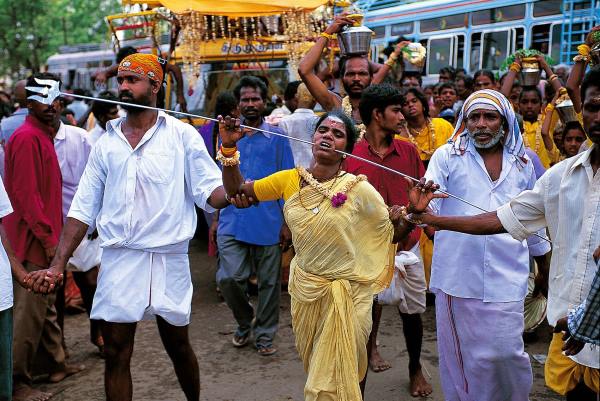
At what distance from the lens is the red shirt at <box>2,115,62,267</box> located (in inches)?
183

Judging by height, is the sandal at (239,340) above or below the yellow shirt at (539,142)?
below

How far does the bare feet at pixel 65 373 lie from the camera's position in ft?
16.6

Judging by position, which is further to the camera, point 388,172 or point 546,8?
point 546,8

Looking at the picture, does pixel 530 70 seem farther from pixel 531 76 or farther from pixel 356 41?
pixel 356 41

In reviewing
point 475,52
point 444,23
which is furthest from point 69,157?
point 444,23

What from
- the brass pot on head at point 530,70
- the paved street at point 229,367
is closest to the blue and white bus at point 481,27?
the brass pot on head at point 530,70

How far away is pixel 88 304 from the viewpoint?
221 inches

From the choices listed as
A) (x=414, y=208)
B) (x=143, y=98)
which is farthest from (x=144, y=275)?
(x=414, y=208)

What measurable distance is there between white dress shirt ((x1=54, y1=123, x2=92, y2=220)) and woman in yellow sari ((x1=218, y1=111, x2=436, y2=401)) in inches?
86.3

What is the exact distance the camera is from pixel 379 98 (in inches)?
177

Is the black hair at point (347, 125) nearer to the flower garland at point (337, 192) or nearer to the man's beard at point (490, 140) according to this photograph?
the flower garland at point (337, 192)

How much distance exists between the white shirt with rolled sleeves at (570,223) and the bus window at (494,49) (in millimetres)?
10114

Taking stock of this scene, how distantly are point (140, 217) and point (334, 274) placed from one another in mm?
1086

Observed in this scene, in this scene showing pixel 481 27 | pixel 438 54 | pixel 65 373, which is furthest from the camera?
pixel 438 54
